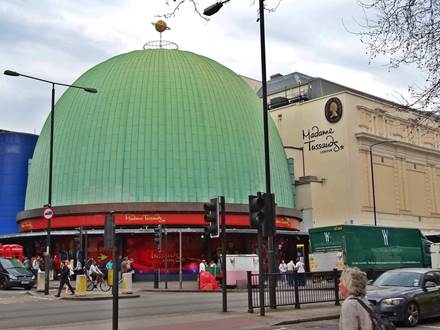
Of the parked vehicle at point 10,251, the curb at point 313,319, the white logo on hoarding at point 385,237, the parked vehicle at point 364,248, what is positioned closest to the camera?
the curb at point 313,319

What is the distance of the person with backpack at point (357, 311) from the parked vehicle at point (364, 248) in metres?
23.9

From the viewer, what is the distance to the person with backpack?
543cm

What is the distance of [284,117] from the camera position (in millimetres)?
66438

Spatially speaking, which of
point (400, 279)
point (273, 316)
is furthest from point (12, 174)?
point (400, 279)

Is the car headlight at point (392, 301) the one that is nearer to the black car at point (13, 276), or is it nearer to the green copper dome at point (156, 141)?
the black car at point (13, 276)

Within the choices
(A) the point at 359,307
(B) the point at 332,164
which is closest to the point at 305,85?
(B) the point at 332,164

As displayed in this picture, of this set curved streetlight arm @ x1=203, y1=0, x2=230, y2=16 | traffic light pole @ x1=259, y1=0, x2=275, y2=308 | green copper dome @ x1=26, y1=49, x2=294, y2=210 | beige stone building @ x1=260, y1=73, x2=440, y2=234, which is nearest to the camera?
curved streetlight arm @ x1=203, y1=0, x2=230, y2=16

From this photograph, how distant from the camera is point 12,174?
62.5 metres

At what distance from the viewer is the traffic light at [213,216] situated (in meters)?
18.1

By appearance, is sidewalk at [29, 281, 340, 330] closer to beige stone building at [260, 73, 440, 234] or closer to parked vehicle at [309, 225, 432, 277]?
parked vehicle at [309, 225, 432, 277]

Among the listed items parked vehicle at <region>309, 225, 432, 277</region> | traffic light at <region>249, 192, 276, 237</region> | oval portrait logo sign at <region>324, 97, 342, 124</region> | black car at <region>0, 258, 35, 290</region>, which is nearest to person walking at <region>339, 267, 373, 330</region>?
traffic light at <region>249, 192, 276, 237</region>

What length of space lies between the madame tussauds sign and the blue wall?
3044 cm

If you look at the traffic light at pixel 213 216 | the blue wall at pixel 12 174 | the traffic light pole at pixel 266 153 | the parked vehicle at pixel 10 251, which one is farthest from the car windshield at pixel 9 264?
the blue wall at pixel 12 174

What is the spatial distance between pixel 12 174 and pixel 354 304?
6159 centimetres
